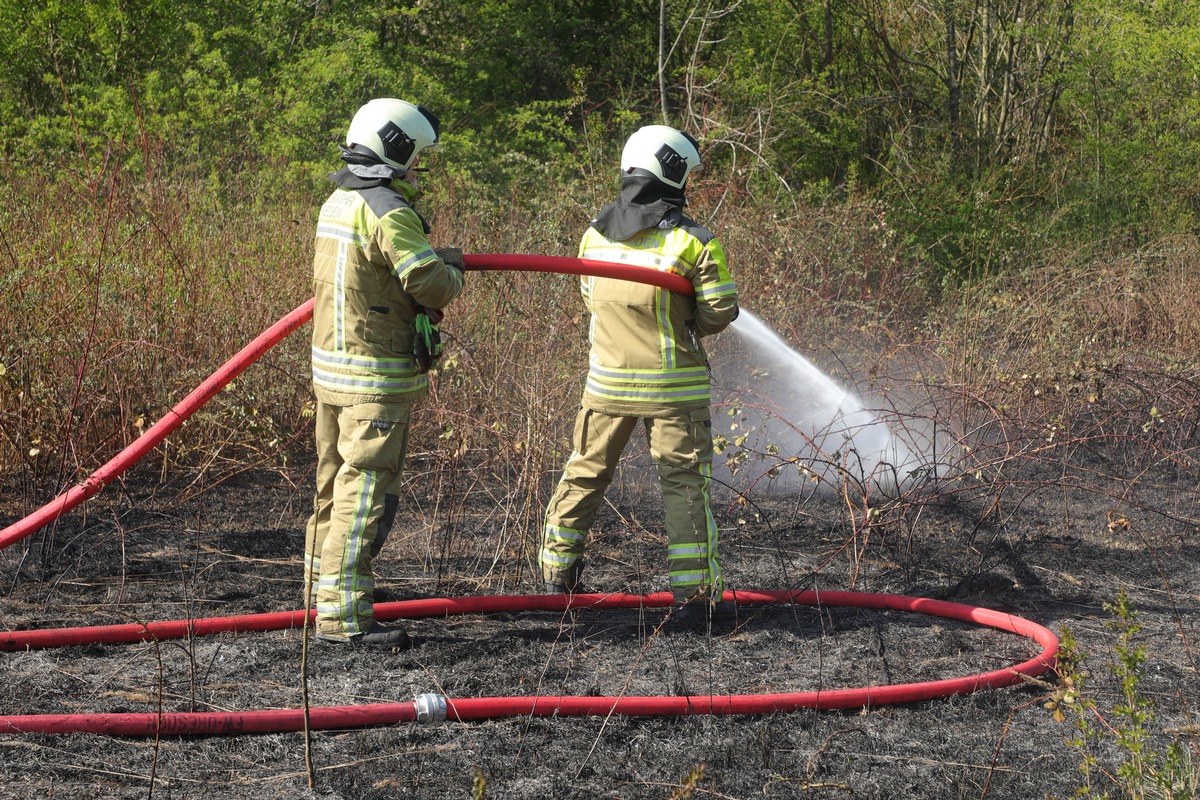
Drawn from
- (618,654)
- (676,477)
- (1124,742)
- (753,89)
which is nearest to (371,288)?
(676,477)

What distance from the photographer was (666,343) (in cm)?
423

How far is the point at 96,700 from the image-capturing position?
3.49 meters

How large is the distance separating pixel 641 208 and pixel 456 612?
1.72 m

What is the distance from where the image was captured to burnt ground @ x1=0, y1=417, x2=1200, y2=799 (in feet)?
10.1

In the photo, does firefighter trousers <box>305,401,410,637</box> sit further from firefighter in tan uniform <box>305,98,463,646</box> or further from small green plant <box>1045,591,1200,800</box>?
small green plant <box>1045,591,1200,800</box>

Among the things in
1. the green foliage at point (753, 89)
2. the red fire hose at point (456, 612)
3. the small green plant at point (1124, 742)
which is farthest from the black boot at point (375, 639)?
the green foliage at point (753, 89)

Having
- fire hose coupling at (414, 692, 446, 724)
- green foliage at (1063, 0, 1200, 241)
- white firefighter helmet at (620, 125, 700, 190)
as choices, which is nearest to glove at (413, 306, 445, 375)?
white firefighter helmet at (620, 125, 700, 190)

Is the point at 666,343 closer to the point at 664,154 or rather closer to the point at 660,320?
the point at 660,320

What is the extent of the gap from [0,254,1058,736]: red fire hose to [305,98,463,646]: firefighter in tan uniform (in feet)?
0.87

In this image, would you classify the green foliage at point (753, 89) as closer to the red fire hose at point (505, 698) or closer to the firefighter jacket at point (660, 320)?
the firefighter jacket at point (660, 320)

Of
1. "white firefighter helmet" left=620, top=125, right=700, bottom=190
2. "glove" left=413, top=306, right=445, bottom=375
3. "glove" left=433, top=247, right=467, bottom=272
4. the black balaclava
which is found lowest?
"glove" left=413, top=306, right=445, bottom=375

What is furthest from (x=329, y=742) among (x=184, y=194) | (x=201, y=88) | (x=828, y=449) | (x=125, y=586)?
(x=201, y=88)

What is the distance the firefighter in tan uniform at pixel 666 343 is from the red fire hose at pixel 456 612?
122mm

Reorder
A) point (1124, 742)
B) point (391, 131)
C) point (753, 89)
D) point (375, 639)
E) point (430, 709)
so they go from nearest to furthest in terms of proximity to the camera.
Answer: point (1124, 742) < point (430, 709) < point (391, 131) < point (375, 639) < point (753, 89)
